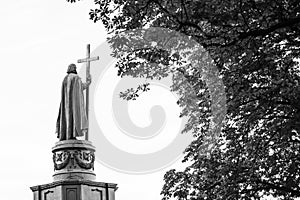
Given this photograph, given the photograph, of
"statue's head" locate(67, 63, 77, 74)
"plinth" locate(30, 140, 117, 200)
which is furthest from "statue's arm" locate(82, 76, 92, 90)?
"plinth" locate(30, 140, 117, 200)

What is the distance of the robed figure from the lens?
53.3 ft

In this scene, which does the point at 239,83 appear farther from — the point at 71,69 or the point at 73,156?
the point at 71,69

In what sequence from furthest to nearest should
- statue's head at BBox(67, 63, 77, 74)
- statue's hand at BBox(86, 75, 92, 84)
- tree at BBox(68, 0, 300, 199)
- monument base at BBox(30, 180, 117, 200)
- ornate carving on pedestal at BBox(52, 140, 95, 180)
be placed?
statue's hand at BBox(86, 75, 92, 84) → statue's head at BBox(67, 63, 77, 74) → ornate carving on pedestal at BBox(52, 140, 95, 180) → monument base at BBox(30, 180, 117, 200) → tree at BBox(68, 0, 300, 199)

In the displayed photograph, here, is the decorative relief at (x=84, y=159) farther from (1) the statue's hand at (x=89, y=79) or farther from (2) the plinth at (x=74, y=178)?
(1) the statue's hand at (x=89, y=79)

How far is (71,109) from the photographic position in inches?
650

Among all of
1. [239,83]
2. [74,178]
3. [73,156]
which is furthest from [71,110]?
[239,83]

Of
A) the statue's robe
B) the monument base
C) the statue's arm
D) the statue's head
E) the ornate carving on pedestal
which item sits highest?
the statue's head

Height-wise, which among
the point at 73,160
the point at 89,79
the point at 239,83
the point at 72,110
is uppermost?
the point at 89,79

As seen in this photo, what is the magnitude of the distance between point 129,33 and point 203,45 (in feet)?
3.99

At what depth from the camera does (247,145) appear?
595 inches

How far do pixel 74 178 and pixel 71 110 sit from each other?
182 centimetres

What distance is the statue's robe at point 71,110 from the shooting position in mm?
16234

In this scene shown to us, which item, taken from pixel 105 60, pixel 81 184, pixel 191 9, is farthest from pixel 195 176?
pixel 191 9

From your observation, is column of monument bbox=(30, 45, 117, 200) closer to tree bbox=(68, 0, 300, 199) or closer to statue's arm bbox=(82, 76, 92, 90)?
statue's arm bbox=(82, 76, 92, 90)
